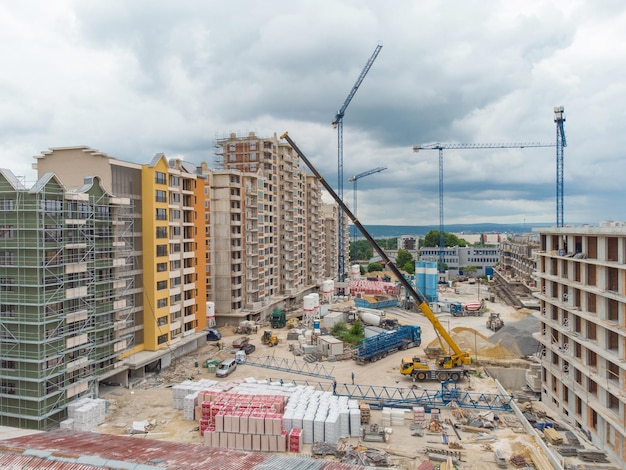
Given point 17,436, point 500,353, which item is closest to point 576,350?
point 500,353

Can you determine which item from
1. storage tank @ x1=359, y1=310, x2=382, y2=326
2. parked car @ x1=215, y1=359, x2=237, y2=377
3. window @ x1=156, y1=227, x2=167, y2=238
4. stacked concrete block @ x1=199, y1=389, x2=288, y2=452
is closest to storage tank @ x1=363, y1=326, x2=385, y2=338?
storage tank @ x1=359, y1=310, x2=382, y2=326

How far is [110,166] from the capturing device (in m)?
37.8

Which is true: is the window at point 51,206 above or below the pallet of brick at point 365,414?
above

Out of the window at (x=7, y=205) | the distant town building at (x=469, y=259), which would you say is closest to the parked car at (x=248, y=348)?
the window at (x=7, y=205)

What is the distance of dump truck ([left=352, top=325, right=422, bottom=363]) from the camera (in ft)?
154

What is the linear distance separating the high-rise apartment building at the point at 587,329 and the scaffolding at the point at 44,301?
118 ft

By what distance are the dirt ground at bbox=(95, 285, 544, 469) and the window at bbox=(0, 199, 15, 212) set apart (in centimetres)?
1631

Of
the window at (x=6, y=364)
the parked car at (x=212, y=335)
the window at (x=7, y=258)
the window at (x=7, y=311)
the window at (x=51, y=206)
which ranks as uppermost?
the window at (x=51, y=206)

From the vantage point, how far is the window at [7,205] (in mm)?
30250

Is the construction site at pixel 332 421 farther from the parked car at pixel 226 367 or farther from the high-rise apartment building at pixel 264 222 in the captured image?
the high-rise apartment building at pixel 264 222

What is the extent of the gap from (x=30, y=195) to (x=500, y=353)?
46.9m

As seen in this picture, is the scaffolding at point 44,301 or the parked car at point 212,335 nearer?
the scaffolding at point 44,301

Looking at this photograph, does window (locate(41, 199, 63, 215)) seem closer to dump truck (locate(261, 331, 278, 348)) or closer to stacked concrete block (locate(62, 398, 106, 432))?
stacked concrete block (locate(62, 398, 106, 432))

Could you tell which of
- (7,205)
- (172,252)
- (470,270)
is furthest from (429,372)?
(470,270)
